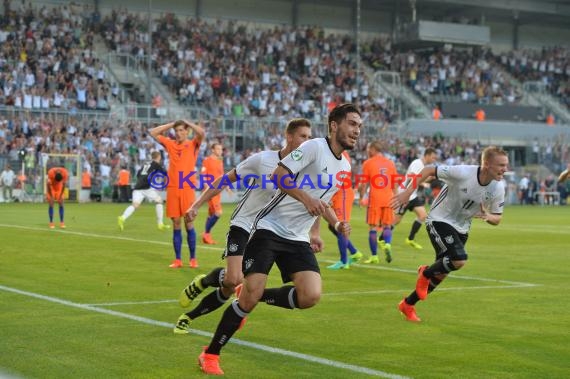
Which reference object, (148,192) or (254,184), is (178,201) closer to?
(254,184)

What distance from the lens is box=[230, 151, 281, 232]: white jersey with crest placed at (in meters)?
8.88

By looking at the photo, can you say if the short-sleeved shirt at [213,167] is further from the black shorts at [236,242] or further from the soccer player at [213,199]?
the black shorts at [236,242]

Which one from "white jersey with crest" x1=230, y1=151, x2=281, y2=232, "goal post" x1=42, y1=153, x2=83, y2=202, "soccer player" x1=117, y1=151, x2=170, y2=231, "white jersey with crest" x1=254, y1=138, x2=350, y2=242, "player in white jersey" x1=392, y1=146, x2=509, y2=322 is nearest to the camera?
"white jersey with crest" x1=254, y1=138, x2=350, y2=242

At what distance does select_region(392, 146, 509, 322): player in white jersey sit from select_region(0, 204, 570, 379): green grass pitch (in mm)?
444

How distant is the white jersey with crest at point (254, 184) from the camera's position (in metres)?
8.88

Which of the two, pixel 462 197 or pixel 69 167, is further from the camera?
pixel 69 167

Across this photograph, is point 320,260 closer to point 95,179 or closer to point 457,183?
point 457,183

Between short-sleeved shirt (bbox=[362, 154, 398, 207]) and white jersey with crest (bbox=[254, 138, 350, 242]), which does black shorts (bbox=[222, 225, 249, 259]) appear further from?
short-sleeved shirt (bbox=[362, 154, 398, 207])

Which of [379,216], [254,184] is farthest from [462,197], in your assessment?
[379,216]

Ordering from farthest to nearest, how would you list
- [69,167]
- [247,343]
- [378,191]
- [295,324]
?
[69,167], [378,191], [295,324], [247,343]

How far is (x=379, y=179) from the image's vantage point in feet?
56.6

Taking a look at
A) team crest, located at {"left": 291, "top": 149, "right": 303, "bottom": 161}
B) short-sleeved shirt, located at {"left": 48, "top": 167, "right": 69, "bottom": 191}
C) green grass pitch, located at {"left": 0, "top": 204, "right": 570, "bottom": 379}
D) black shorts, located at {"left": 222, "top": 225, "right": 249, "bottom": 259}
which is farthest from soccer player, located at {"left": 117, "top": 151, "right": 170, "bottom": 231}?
team crest, located at {"left": 291, "top": 149, "right": 303, "bottom": 161}

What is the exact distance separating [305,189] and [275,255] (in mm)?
559

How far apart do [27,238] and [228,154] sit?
25473 millimetres
